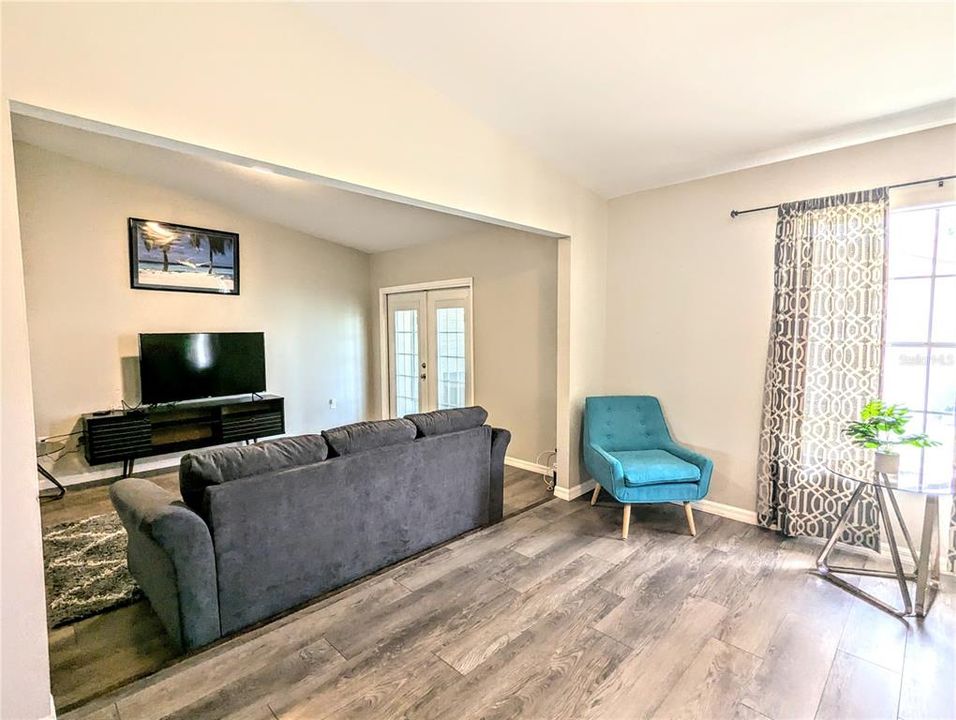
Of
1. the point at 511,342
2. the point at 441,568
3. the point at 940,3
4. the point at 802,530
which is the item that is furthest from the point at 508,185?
the point at 802,530

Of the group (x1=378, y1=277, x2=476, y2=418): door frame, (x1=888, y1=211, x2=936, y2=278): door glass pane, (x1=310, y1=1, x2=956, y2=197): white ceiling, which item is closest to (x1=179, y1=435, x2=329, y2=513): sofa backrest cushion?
(x1=310, y1=1, x2=956, y2=197): white ceiling

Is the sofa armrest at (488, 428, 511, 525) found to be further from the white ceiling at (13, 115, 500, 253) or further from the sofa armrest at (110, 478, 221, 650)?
the white ceiling at (13, 115, 500, 253)

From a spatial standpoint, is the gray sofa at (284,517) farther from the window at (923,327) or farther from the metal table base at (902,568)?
the window at (923,327)

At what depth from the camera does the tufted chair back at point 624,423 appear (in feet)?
12.1

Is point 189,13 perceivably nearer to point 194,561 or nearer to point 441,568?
point 194,561

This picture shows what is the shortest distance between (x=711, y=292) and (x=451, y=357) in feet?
9.30

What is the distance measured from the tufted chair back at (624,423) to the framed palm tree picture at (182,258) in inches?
163

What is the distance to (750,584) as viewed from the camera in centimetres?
257

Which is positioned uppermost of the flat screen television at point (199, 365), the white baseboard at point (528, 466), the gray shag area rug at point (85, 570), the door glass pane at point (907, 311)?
the door glass pane at point (907, 311)

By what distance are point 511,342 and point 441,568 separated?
2453mm

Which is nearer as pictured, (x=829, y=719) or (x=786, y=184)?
(x=829, y=719)

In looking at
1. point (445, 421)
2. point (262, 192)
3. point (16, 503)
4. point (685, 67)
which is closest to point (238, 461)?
point (16, 503)

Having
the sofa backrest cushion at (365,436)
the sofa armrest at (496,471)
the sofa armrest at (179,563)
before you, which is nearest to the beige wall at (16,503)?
the sofa armrest at (179,563)

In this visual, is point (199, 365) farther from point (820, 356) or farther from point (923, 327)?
point (923, 327)
